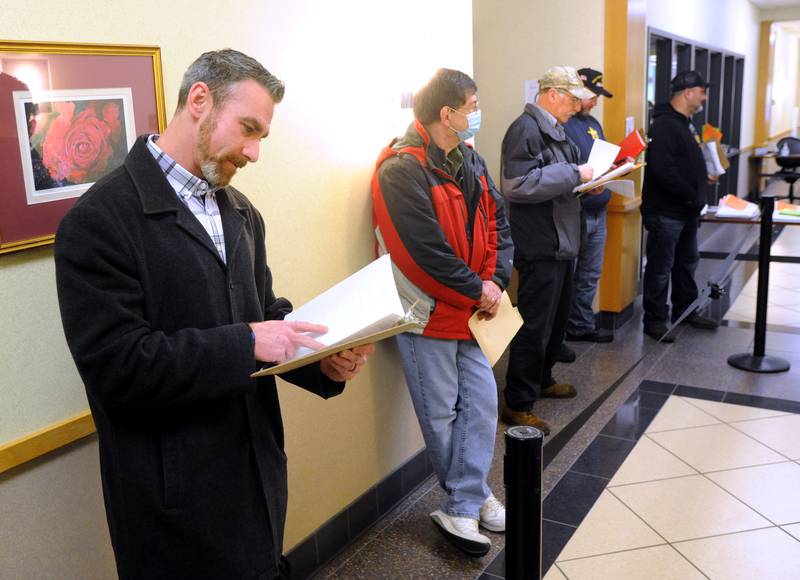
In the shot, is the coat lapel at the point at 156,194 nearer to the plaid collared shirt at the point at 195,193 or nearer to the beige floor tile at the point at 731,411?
the plaid collared shirt at the point at 195,193

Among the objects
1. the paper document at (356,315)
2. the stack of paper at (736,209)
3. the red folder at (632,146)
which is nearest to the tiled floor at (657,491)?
the stack of paper at (736,209)

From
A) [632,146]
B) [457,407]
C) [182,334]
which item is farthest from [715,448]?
[182,334]

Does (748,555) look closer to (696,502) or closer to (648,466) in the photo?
(696,502)

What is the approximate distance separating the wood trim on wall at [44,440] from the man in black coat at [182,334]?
0.79 feet

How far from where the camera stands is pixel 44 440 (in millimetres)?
1646

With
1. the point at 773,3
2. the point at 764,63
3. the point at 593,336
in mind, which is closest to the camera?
the point at 593,336

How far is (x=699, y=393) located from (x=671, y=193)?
1.57m

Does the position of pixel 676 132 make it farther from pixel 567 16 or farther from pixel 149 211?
pixel 149 211

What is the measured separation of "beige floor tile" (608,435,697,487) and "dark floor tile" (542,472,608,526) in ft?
0.29

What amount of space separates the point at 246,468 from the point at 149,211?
0.55 m

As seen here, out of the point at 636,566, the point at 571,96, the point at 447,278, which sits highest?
the point at 571,96

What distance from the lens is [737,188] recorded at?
11.0 meters

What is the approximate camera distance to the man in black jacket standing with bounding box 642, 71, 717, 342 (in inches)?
199

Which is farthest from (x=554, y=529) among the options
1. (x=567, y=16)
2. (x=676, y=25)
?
(x=676, y=25)
